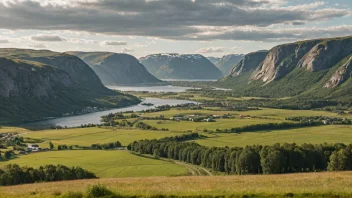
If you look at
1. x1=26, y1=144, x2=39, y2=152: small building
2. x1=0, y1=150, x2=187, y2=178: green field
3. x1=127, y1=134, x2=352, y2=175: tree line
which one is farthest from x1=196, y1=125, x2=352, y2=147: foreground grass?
x1=26, y1=144, x2=39, y2=152: small building

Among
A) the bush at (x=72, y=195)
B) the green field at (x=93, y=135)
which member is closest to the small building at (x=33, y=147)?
the green field at (x=93, y=135)

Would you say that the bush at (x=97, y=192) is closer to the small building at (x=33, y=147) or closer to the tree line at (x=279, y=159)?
the tree line at (x=279, y=159)

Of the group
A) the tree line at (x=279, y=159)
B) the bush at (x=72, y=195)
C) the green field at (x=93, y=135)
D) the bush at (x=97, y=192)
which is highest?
the bush at (x=97, y=192)

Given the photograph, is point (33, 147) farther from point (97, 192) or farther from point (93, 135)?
point (97, 192)

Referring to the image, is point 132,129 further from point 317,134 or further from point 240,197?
point 240,197

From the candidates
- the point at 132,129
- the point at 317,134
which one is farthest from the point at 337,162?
the point at 132,129

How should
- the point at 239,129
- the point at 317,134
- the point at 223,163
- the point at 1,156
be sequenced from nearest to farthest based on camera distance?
the point at 223,163, the point at 1,156, the point at 317,134, the point at 239,129
